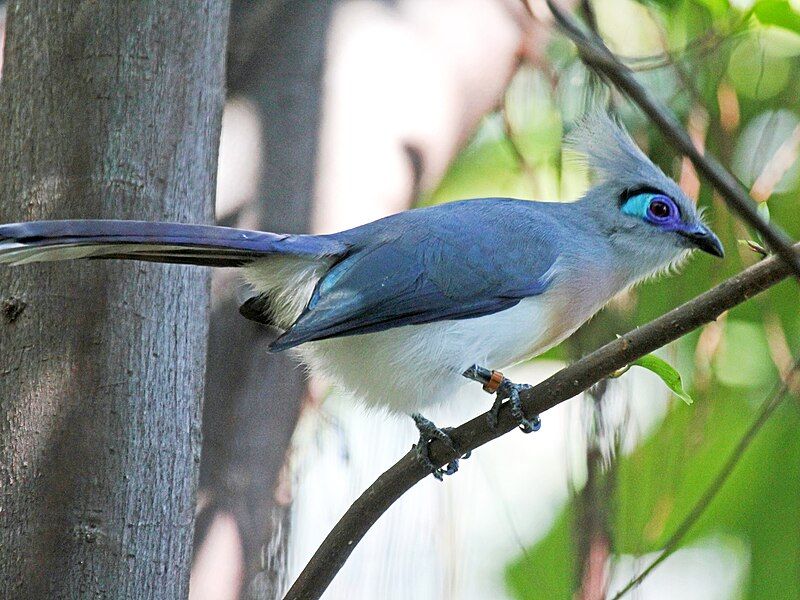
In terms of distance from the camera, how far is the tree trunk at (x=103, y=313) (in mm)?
2070

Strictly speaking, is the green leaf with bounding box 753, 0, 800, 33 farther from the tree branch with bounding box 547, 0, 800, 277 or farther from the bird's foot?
the tree branch with bounding box 547, 0, 800, 277

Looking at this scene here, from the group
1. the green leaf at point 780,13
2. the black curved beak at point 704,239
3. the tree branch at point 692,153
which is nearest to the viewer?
the tree branch at point 692,153

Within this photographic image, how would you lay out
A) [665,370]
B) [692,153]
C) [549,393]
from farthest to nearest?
[665,370] → [549,393] → [692,153]

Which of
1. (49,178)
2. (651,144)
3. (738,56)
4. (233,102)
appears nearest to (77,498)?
(49,178)

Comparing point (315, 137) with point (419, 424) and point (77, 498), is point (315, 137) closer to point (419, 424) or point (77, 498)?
point (419, 424)

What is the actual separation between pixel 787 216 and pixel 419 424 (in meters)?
2.12

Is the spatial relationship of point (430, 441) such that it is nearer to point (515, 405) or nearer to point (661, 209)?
point (515, 405)

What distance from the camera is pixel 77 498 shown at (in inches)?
81.6

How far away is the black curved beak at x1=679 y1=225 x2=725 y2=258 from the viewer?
3.06 meters

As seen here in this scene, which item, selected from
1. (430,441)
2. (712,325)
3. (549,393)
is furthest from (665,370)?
(712,325)

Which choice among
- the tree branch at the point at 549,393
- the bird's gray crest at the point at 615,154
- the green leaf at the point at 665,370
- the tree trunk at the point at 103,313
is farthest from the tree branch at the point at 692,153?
the bird's gray crest at the point at 615,154

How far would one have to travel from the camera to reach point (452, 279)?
2.74 meters

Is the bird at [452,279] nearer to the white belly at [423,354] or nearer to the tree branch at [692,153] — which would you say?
the white belly at [423,354]

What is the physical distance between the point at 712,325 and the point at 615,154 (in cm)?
90
